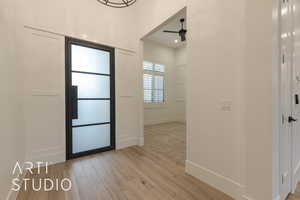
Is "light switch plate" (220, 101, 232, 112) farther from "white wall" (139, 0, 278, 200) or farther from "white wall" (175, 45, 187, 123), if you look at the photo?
"white wall" (175, 45, 187, 123)

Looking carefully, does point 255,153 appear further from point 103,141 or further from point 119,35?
point 119,35

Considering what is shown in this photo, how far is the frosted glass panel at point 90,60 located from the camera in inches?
113

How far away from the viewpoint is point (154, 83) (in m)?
6.73

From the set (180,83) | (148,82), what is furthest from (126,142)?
(180,83)

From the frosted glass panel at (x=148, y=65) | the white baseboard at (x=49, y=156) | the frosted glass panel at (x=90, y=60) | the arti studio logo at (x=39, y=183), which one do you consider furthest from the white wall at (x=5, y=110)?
the frosted glass panel at (x=148, y=65)

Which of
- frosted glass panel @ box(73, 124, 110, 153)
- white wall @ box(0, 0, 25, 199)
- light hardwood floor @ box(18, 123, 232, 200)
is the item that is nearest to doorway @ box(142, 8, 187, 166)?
frosted glass panel @ box(73, 124, 110, 153)

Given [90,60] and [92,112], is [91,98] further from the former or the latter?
[90,60]

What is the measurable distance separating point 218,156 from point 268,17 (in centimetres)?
162

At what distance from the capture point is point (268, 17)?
133 cm

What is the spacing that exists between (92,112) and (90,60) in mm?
1126

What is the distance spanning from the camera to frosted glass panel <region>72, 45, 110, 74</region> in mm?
2877

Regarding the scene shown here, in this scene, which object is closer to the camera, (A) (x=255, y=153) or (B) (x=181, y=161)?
(A) (x=255, y=153)

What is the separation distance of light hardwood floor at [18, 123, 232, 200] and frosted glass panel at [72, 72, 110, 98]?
1299 mm

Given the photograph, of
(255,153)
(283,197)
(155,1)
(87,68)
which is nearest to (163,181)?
(255,153)
